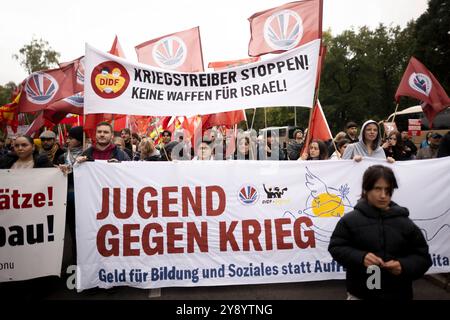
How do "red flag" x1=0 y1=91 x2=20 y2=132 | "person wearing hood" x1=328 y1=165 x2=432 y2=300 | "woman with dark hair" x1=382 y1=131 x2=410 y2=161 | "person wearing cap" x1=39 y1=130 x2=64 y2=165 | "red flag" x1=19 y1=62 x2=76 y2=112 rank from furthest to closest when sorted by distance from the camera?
"red flag" x1=0 y1=91 x2=20 y2=132 < "red flag" x1=19 y1=62 x2=76 y2=112 < "woman with dark hair" x1=382 y1=131 x2=410 y2=161 < "person wearing cap" x1=39 y1=130 x2=64 y2=165 < "person wearing hood" x1=328 y1=165 x2=432 y2=300

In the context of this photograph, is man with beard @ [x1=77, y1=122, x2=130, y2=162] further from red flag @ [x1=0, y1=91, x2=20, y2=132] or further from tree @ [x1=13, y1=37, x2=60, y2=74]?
tree @ [x1=13, y1=37, x2=60, y2=74]

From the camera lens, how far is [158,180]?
3.80 m

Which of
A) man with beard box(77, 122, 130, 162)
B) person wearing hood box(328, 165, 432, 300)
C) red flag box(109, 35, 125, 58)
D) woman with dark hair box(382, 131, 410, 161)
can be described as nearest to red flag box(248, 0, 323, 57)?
woman with dark hair box(382, 131, 410, 161)

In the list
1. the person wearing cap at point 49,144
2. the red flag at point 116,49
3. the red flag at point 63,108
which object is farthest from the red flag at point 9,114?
the person wearing cap at point 49,144

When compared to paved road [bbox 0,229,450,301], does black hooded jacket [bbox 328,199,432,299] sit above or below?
above

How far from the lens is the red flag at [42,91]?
25.6 ft

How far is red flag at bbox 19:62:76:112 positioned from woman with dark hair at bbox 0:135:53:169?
4348 millimetres

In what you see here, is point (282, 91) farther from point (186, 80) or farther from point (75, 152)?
point (75, 152)

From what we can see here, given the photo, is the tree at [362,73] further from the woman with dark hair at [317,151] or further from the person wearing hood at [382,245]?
the person wearing hood at [382,245]

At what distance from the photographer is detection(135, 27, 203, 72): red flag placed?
250 inches

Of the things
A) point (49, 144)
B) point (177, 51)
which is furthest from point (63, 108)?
point (177, 51)

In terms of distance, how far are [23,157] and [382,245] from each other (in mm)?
3834

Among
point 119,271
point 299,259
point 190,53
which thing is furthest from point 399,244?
point 190,53

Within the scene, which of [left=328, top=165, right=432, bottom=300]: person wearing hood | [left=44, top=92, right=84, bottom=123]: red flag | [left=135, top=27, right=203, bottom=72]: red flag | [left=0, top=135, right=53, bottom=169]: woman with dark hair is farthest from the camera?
[left=44, top=92, right=84, bottom=123]: red flag
